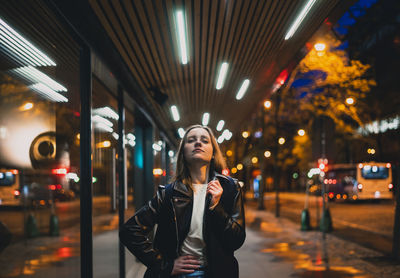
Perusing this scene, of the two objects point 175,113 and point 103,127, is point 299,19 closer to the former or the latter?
point 103,127

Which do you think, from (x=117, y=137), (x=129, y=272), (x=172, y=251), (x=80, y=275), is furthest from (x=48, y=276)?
(x=129, y=272)

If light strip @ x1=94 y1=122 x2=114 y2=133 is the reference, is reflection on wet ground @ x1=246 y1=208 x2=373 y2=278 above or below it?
below

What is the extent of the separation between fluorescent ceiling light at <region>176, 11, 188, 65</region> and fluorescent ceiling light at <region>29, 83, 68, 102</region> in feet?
7.42

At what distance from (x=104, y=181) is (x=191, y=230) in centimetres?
330

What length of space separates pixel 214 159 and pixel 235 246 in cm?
65

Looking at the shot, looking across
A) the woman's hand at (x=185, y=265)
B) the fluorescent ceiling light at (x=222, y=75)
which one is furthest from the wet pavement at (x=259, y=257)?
the fluorescent ceiling light at (x=222, y=75)

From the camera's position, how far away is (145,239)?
2736 mm

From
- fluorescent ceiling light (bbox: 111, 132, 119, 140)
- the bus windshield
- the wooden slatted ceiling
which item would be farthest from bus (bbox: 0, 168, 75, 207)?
the bus windshield

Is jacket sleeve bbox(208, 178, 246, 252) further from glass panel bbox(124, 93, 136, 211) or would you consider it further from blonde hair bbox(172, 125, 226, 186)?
glass panel bbox(124, 93, 136, 211)

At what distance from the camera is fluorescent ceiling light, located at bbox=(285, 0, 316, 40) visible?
5.28m

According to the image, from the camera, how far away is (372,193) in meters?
33.4

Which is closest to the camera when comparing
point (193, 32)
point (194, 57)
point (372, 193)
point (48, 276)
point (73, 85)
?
point (48, 276)

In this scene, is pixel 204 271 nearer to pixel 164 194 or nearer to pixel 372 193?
pixel 164 194

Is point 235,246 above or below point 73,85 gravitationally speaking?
below
